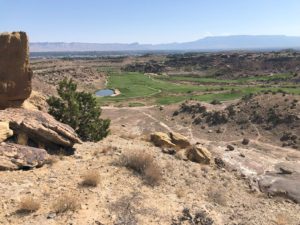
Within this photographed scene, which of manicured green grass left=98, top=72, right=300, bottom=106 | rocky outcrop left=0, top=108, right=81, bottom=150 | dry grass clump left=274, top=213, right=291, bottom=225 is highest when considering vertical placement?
rocky outcrop left=0, top=108, right=81, bottom=150

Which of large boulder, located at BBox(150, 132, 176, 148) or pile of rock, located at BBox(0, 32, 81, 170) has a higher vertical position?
pile of rock, located at BBox(0, 32, 81, 170)

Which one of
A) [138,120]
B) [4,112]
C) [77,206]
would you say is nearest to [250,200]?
A: [77,206]

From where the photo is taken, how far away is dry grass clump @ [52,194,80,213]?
500 inches

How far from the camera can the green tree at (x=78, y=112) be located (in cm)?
2241

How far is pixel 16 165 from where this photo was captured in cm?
1504

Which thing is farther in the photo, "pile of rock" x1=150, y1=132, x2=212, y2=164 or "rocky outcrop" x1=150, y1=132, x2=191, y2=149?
"rocky outcrop" x1=150, y1=132, x2=191, y2=149

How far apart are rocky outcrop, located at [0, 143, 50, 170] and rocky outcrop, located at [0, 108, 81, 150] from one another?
20.5 inches

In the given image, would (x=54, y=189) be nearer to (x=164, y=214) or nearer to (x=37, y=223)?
(x=37, y=223)

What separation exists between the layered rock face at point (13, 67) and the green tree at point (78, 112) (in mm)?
4561

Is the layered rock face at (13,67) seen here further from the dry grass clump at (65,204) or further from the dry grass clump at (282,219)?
the dry grass clump at (282,219)

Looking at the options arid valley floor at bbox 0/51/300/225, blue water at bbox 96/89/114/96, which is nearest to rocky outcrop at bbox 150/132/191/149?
arid valley floor at bbox 0/51/300/225

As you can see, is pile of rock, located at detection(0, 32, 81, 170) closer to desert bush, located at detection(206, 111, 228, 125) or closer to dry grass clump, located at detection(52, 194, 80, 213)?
dry grass clump, located at detection(52, 194, 80, 213)

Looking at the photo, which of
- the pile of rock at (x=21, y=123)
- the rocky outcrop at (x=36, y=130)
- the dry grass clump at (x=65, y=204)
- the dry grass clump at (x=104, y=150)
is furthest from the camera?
the dry grass clump at (x=104, y=150)

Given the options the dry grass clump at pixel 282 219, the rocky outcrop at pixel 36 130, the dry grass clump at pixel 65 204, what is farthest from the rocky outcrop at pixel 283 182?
the dry grass clump at pixel 65 204
